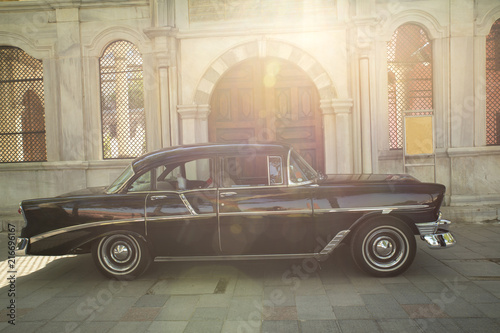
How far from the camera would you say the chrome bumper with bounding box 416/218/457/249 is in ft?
13.6

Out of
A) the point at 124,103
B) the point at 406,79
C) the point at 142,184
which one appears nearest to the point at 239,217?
the point at 142,184

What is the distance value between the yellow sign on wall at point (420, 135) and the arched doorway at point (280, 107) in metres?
1.69

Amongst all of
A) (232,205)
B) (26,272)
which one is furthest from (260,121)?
(26,272)

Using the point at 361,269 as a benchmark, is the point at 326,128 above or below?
above

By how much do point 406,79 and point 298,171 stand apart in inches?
192

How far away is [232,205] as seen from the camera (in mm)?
4199

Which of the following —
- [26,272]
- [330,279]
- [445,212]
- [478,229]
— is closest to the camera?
[330,279]

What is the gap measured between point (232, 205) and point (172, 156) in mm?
927

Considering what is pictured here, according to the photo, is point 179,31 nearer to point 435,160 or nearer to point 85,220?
point 85,220

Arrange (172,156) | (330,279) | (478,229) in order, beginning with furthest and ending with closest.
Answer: (478,229), (172,156), (330,279)

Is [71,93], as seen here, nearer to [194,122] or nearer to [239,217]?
[194,122]

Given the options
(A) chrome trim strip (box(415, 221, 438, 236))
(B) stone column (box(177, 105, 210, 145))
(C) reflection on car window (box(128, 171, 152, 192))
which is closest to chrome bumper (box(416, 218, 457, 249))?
(A) chrome trim strip (box(415, 221, 438, 236))

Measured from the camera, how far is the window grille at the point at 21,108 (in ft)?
27.8

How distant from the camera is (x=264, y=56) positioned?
7.75 m
